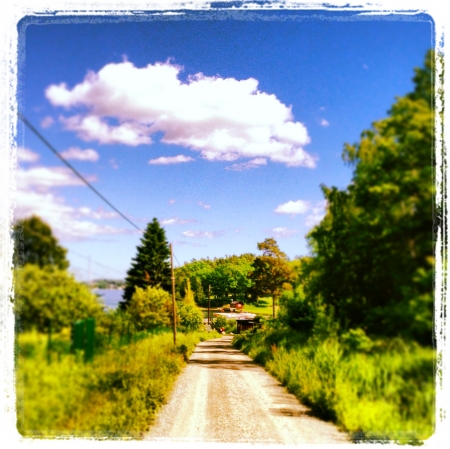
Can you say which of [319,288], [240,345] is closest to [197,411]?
[240,345]

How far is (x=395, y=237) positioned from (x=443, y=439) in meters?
2.33

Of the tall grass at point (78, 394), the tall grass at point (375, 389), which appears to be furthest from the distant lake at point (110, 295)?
the tall grass at point (375, 389)

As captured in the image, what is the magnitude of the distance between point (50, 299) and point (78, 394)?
3.73 feet

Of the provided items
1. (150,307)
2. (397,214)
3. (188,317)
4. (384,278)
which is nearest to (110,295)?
(150,307)

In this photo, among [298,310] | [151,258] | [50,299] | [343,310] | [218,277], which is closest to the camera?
[50,299]

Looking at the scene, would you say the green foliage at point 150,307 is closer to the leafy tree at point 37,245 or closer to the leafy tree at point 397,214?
the leafy tree at point 37,245

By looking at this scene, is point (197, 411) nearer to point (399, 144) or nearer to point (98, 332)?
point (98, 332)

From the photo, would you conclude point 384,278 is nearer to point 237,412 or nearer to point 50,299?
point 237,412

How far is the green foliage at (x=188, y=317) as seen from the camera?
5010mm

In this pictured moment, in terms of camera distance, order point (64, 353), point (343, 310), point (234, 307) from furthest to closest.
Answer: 1. point (234, 307)
2. point (343, 310)
3. point (64, 353)

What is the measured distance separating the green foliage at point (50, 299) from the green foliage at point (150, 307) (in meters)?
0.52

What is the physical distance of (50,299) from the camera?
3953 mm

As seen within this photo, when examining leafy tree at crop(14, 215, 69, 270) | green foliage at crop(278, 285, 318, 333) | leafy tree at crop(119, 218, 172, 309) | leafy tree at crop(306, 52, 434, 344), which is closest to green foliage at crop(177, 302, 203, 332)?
leafy tree at crop(119, 218, 172, 309)

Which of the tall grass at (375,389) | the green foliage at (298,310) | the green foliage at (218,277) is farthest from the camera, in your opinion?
the green foliage at (218,277)
